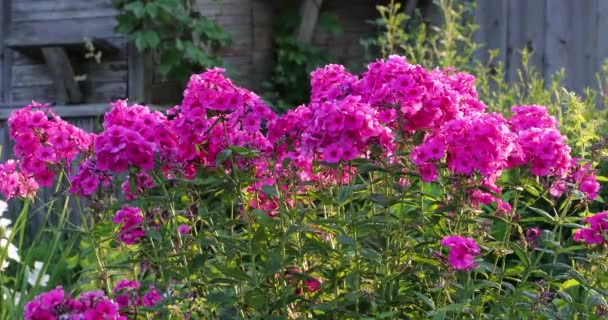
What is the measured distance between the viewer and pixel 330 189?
2471mm

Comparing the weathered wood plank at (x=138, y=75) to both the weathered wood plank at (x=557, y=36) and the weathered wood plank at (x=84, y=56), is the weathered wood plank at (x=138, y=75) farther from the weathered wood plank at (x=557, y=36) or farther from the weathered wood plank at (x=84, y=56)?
the weathered wood plank at (x=557, y=36)

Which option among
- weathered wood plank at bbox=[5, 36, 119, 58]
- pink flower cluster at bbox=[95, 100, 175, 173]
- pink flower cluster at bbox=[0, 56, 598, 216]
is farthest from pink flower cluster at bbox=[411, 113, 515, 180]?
weathered wood plank at bbox=[5, 36, 119, 58]

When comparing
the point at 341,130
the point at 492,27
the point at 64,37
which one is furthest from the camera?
the point at 64,37

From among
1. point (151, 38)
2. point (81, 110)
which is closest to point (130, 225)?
point (151, 38)

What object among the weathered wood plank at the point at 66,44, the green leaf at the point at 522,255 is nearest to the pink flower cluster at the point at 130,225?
the green leaf at the point at 522,255

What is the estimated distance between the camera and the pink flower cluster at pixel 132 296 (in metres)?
2.61

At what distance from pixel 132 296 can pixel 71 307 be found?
1.26 feet

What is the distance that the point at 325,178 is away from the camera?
2.64 m

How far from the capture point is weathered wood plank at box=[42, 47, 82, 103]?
668cm

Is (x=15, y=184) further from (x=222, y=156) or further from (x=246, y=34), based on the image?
(x=246, y=34)

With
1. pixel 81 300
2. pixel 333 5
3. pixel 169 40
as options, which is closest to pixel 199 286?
pixel 81 300

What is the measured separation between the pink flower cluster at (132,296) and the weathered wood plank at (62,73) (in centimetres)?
409

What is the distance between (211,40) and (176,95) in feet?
1.96

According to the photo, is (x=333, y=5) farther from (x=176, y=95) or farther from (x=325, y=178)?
(x=325, y=178)
